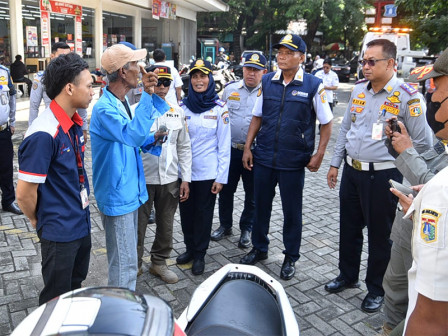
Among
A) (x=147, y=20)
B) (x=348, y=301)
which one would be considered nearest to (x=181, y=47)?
(x=147, y=20)

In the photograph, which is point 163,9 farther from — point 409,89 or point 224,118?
point 409,89

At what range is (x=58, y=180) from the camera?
2.48 meters

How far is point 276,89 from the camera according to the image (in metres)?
4.00

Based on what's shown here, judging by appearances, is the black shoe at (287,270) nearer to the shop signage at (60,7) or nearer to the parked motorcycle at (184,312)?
the parked motorcycle at (184,312)

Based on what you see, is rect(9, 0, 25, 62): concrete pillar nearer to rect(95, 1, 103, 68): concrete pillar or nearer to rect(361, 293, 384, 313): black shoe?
rect(95, 1, 103, 68): concrete pillar

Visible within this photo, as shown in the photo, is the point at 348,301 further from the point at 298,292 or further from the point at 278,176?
the point at 278,176

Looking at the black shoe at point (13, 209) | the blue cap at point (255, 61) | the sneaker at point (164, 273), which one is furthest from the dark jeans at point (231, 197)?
the black shoe at point (13, 209)

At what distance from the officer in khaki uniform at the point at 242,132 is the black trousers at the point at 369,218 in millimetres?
1272

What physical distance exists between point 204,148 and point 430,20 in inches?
475

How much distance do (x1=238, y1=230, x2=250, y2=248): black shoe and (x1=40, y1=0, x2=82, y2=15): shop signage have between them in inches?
560

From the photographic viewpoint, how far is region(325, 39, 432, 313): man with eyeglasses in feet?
11.1

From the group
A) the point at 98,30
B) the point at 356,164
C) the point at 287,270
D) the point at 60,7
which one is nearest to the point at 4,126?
the point at 287,270

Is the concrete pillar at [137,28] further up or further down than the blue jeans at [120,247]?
further up

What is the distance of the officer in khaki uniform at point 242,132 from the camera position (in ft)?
15.7
